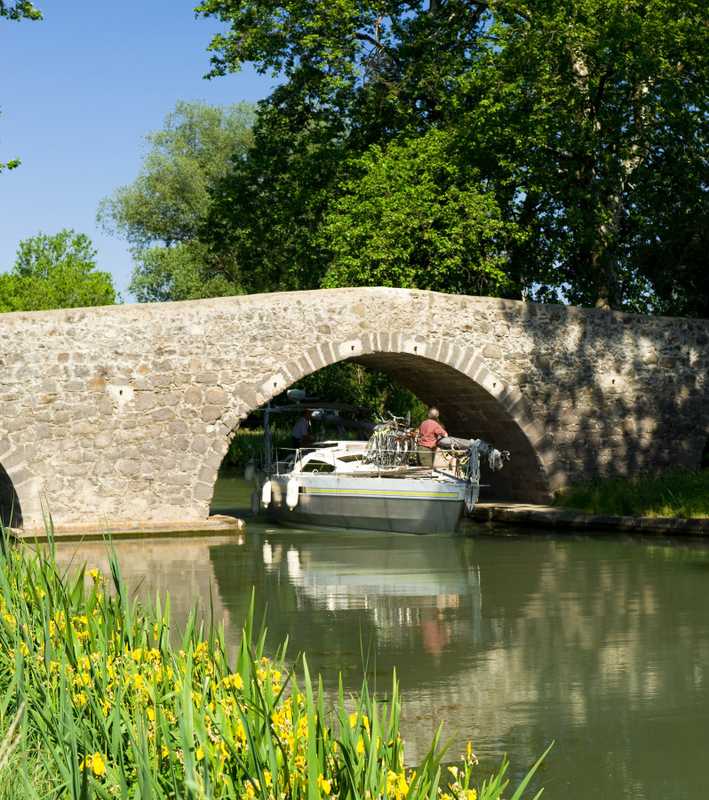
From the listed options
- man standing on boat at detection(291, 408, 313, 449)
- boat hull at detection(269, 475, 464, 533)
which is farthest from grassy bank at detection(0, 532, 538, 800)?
man standing on boat at detection(291, 408, 313, 449)

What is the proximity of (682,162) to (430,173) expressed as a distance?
3.82 meters

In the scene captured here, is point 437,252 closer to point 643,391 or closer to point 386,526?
point 643,391

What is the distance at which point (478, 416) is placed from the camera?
57.9 ft

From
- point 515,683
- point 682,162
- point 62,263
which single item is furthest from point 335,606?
point 62,263

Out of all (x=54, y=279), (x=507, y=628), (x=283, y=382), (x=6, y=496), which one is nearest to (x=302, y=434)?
(x=283, y=382)

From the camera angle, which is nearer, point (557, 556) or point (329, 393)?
point (557, 556)

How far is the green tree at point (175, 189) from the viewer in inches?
1412

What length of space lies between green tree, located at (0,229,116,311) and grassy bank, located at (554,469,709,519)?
2741 cm

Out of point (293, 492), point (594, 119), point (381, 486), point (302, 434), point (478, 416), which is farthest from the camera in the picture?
point (594, 119)

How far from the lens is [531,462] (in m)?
17.2

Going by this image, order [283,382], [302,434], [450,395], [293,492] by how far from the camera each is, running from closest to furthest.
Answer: [283,382] → [293,492] → [450,395] → [302,434]

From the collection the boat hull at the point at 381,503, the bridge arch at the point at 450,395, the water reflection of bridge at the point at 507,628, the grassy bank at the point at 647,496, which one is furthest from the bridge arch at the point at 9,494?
the grassy bank at the point at 647,496

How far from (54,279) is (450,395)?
95.7ft

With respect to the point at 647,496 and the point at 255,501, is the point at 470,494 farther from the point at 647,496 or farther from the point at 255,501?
the point at 255,501
